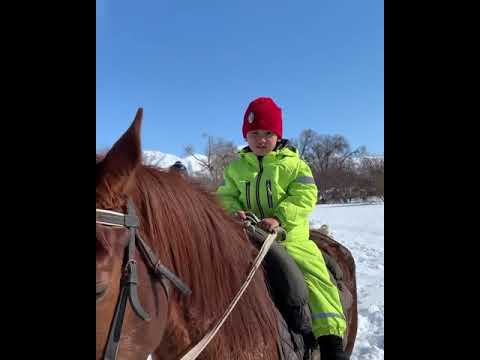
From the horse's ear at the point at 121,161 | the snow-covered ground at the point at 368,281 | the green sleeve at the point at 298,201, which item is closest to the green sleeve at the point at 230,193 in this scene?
the green sleeve at the point at 298,201

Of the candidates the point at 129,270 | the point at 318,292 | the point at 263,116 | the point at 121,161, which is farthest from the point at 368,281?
the point at 121,161

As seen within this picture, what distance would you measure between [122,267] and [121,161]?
0.33m

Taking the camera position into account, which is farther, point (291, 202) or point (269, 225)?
point (291, 202)

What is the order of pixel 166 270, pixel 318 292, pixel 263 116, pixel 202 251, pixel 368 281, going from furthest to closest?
pixel 368 281
pixel 263 116
pixel 318 292
pixel 202 251
pixel 166 270

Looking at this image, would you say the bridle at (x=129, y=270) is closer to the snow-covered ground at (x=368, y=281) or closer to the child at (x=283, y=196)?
the child at (x=283, y=196)

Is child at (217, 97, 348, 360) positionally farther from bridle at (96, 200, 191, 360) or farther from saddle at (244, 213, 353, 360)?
bridle at (96, 200, 191, 360)

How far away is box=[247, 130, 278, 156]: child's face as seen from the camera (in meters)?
2.36

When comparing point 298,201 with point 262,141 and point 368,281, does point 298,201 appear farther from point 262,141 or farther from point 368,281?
point 368,281

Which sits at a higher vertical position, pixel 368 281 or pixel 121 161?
pixel 121 161

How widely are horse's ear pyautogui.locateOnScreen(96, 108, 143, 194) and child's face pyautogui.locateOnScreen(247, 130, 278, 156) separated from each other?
4.62 ft

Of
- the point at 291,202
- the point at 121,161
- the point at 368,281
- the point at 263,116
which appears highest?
the point at 263,116

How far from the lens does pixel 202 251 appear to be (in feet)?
4.43

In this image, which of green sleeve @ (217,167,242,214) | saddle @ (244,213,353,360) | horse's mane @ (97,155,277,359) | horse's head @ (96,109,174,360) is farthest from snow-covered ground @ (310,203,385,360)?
→ horse's head @ (96,109,174,360)
